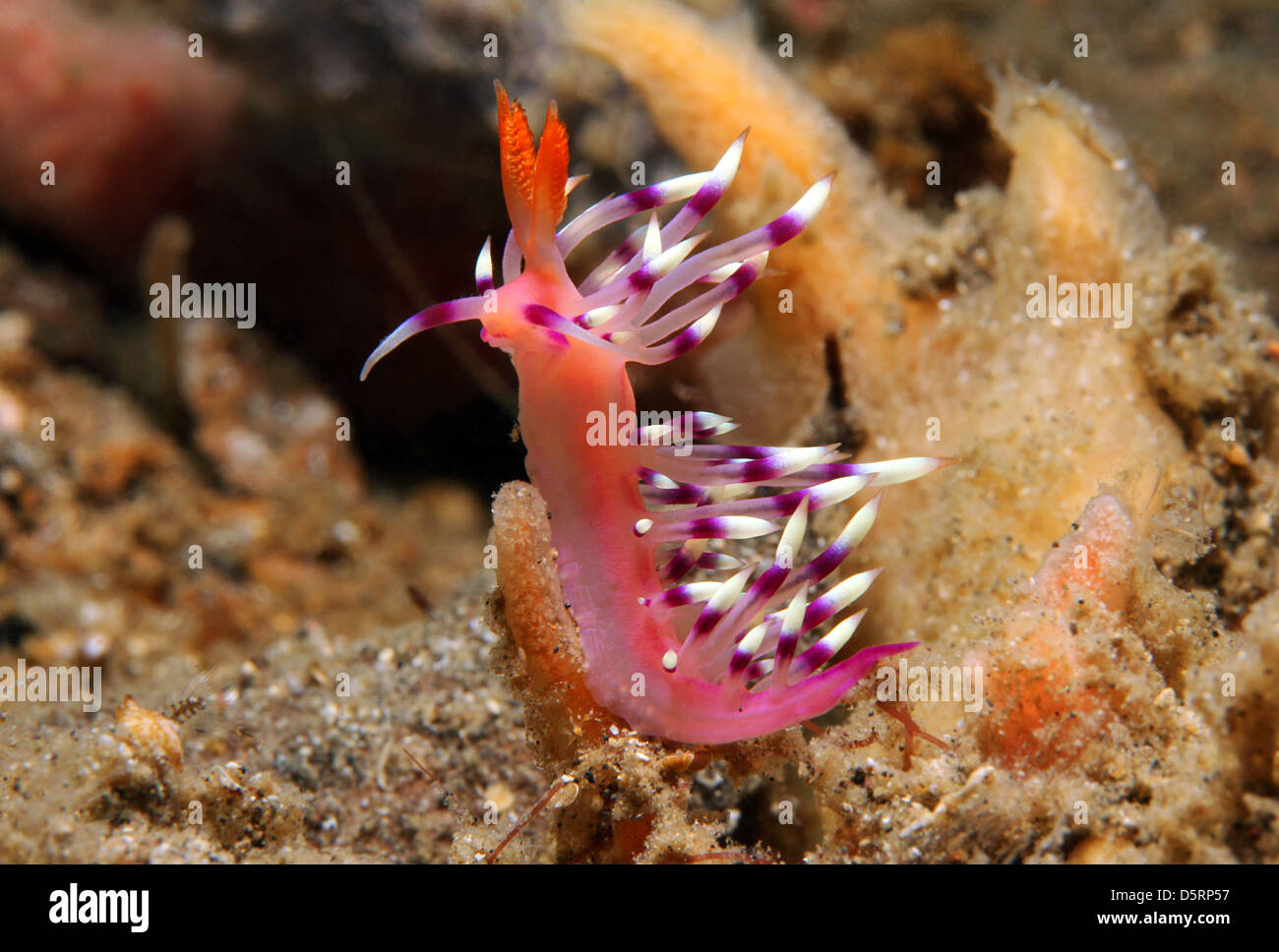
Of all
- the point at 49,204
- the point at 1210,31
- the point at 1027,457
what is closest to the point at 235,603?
the point at 49,204

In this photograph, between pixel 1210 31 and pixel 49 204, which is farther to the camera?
pixel 1210 31

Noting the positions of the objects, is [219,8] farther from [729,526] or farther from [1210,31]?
[1210,31]

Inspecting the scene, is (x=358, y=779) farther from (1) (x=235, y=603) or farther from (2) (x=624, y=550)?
(1) (x=235, y=603)

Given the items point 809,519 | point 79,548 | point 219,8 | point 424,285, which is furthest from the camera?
point 424,285

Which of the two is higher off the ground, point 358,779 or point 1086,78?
point 1086,78

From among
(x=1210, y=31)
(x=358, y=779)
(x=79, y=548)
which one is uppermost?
(x=1210, y=31)

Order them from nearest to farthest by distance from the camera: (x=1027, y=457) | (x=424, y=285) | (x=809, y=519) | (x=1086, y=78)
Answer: (x=1027, y=457), (x=809, y=519), (x=424, y=285), (x=1086, y=78)

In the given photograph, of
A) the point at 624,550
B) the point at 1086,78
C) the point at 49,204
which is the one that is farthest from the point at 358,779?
the point at 1086,78
